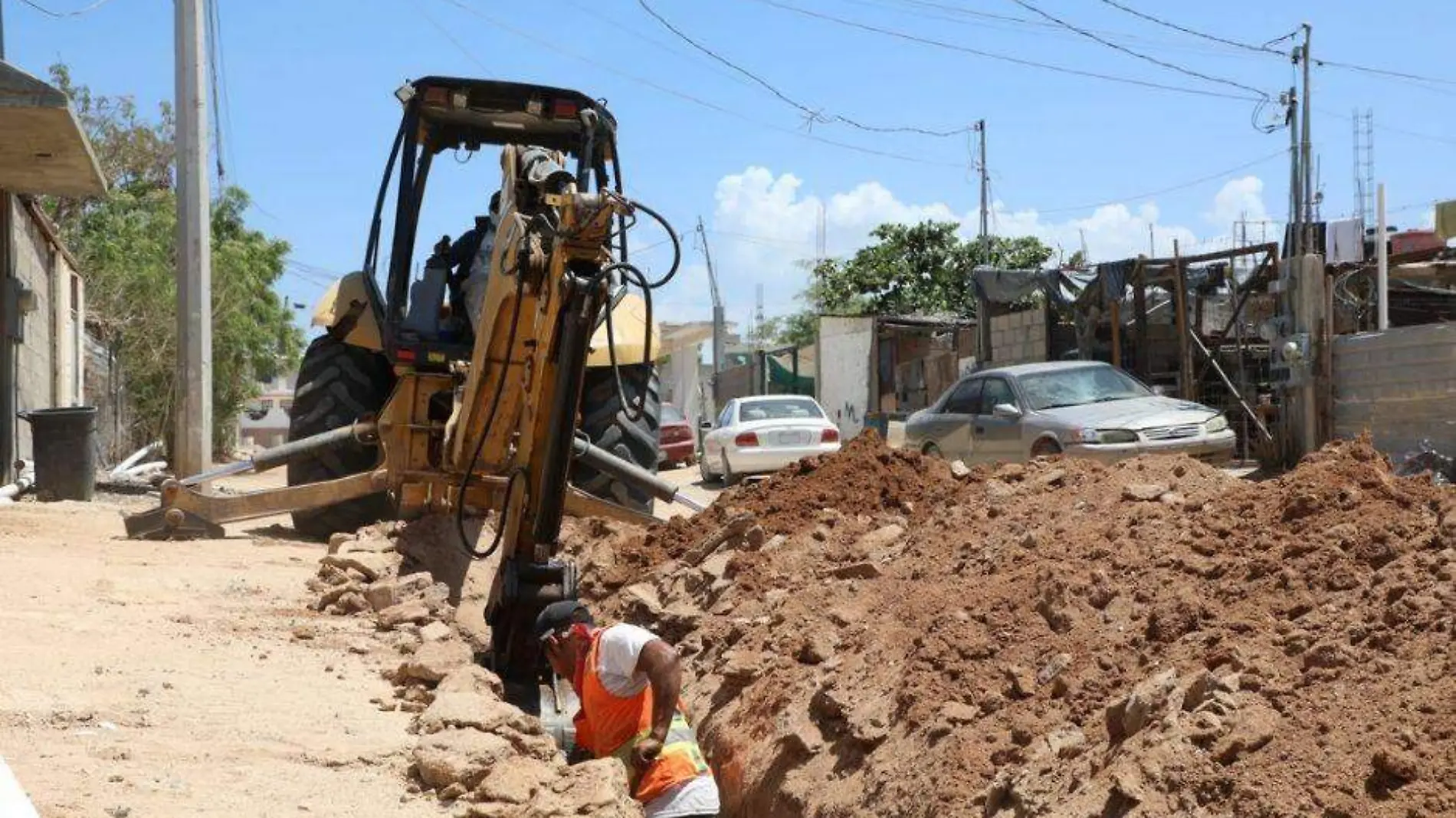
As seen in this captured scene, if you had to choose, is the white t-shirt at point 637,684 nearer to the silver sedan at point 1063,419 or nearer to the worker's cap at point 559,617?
the worker's cap at point 559,617

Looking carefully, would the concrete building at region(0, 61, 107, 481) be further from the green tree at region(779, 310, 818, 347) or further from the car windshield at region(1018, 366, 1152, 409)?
the green tree at region(779, 310, 818, 347)

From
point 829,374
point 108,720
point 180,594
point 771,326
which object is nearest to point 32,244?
point 180,594

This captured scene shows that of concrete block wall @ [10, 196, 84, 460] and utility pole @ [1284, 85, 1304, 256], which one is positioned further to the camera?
utility pole @ [1284, 85, 1304, 256]

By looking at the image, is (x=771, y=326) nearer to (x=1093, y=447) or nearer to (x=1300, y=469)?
(x=1093, y=447)

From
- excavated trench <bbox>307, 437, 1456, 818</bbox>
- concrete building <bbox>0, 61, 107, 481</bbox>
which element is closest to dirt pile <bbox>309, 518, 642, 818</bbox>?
excavated trench <bbox>307, 437, 1456, 818</bbox>

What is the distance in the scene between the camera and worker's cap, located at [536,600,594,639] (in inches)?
272

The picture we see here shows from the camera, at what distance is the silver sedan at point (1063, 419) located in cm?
1375

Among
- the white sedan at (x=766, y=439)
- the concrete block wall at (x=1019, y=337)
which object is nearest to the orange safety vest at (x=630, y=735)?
the white sedan at (x=766, y=439)

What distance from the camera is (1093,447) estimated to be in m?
13.6

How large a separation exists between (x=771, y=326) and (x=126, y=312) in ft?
174

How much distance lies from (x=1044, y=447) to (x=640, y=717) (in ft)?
28.7

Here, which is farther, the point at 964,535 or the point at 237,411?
the point at 237,411

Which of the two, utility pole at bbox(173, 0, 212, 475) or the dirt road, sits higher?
utility pole at bbox(173, 0, 212, 475)

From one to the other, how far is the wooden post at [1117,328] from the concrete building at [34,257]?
40.8 ft
